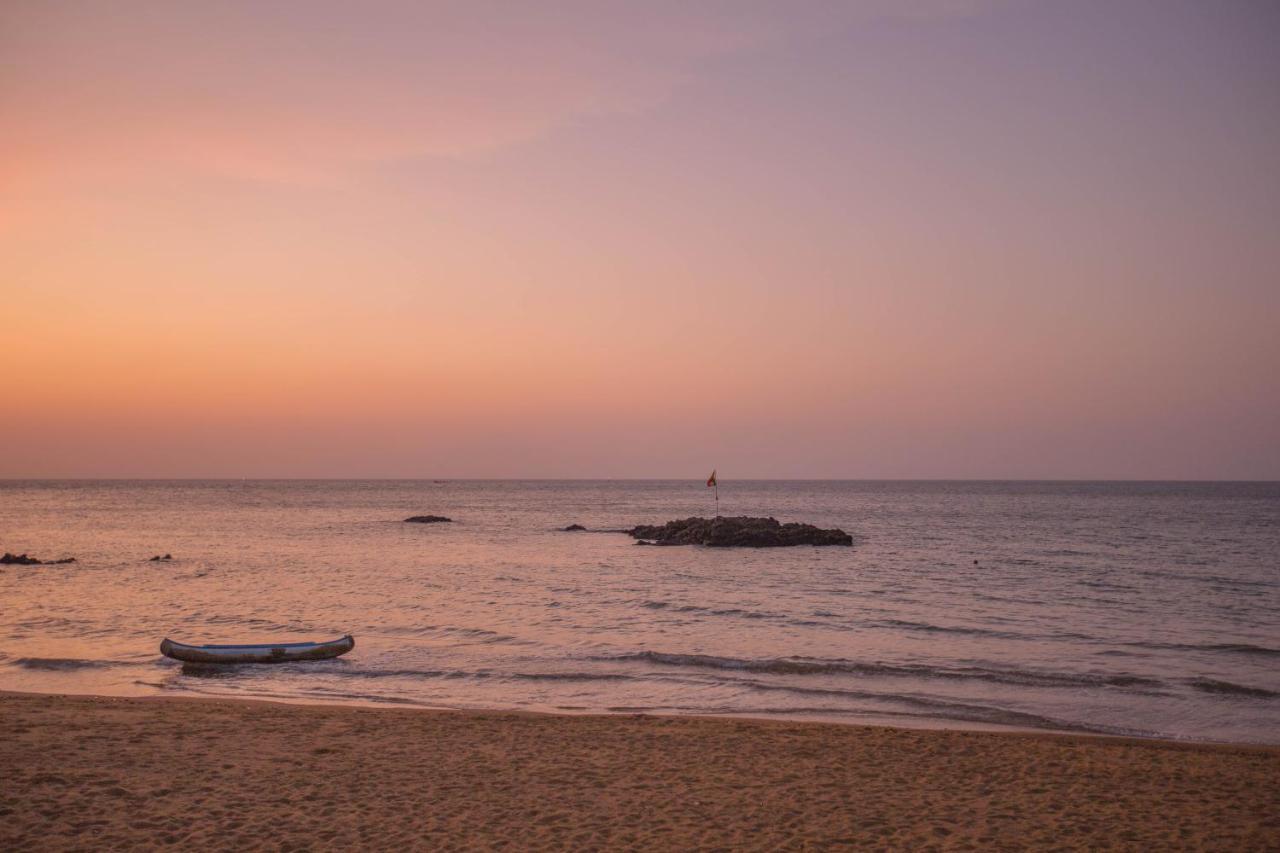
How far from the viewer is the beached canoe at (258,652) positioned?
19.0 meters

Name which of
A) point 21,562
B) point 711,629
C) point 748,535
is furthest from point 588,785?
point 748,535

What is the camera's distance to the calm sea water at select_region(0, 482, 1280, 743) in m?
16.7

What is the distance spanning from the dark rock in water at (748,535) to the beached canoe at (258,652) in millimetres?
36447

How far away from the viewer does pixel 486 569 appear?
41094 millimetres

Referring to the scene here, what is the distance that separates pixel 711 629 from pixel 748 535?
30.9 m

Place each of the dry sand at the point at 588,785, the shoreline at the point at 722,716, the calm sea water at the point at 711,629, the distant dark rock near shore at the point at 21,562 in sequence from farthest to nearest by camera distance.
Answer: the distant dark rock near shore at the point at 21,562
the calm sea water at the point at 711,629
the shoreline at the point at 722,716
the dry sand at the point at 588,785

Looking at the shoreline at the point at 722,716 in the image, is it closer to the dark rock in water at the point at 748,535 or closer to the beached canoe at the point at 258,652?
the beached canoe at the point at 258,652

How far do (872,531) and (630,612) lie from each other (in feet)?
155

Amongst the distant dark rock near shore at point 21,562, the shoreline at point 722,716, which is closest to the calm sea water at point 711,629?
the shoreline at point 722,716

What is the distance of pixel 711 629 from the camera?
24.0m

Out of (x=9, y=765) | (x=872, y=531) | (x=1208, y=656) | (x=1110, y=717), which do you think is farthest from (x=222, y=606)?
(x=872, y=531)

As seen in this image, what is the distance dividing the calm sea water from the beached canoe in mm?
395

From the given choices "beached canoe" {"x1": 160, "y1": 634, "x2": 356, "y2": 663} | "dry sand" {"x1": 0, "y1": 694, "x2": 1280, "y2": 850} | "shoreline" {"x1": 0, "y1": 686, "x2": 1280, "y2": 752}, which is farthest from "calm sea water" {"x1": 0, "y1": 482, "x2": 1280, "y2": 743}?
"dry sand" {"x1": 0, "y1": 694, "x2": 1280, "y2": 850}

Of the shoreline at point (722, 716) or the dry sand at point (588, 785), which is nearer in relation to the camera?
the dry sand at point (588, 785)
